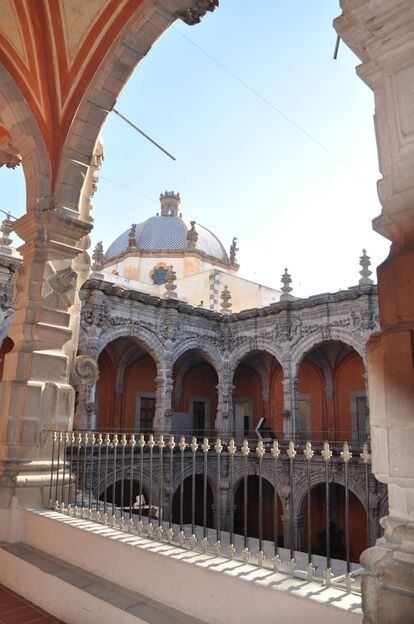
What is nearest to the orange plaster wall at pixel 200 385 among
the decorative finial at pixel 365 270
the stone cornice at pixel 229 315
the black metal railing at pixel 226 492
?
the stone cornice at pixel 229 315

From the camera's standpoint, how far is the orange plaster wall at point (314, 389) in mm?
17609

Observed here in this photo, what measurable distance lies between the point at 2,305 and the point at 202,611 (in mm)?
11484

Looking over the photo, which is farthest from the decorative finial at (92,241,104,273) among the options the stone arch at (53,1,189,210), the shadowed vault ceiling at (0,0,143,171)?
the stone arch at (53,1,189,210)

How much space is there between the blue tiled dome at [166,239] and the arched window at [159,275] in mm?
1480

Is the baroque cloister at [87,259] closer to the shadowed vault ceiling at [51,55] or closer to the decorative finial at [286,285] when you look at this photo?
the shadowed vault ceiling at [51,55]

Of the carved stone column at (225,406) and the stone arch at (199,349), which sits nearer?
the stone arch at (199,349)

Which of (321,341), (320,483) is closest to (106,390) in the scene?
(321,341)

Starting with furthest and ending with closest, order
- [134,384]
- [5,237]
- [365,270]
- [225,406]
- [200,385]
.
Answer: [200,385], [134,384], [225,406], [365,270], [5,237]

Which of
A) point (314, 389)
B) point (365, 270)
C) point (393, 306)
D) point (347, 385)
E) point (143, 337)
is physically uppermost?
point (365, 270)

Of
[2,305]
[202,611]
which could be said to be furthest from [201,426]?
[202,611]

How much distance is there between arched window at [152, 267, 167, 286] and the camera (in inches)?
947

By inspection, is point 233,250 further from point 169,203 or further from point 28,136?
point 28,136

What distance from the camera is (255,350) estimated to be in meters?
17.0

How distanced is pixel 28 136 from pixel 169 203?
81.3 feet
